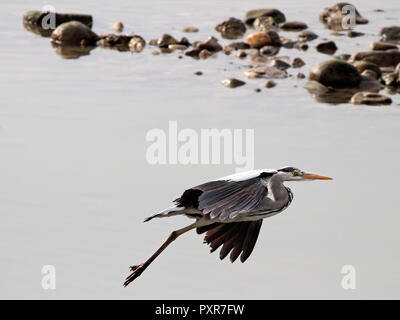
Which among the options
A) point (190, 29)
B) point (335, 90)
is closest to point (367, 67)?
point (335, 90)

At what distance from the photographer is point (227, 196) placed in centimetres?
917

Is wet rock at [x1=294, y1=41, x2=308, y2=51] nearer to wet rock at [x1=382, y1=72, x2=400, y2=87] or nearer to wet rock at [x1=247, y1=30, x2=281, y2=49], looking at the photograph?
wet rock at [x1=247, y1=30, x2=281, y2=49]

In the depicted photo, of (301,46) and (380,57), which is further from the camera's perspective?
(301,46)

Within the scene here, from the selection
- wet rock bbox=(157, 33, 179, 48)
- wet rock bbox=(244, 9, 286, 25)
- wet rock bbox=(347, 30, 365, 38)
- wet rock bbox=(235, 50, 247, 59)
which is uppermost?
wet rock bbox=(244, 9, 286, 25)

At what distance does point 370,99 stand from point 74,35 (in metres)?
7.63

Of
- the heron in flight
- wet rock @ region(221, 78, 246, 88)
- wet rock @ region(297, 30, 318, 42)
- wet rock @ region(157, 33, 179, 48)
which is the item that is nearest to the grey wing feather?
the heron in flight

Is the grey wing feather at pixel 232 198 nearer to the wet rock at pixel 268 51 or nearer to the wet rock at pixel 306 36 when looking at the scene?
the wet rock at pixel 268 51

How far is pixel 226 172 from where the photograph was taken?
506 inches

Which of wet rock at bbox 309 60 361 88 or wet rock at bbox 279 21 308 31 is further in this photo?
wet rock at bbox 279 21 308 31

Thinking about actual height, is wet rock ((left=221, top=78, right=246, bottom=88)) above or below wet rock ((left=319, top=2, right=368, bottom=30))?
below

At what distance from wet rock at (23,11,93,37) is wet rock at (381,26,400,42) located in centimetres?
716

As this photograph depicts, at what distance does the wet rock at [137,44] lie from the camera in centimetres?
2164

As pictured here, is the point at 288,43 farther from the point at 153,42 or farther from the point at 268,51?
the point at 153,42

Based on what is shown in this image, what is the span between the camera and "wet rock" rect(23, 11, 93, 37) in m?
23.5
